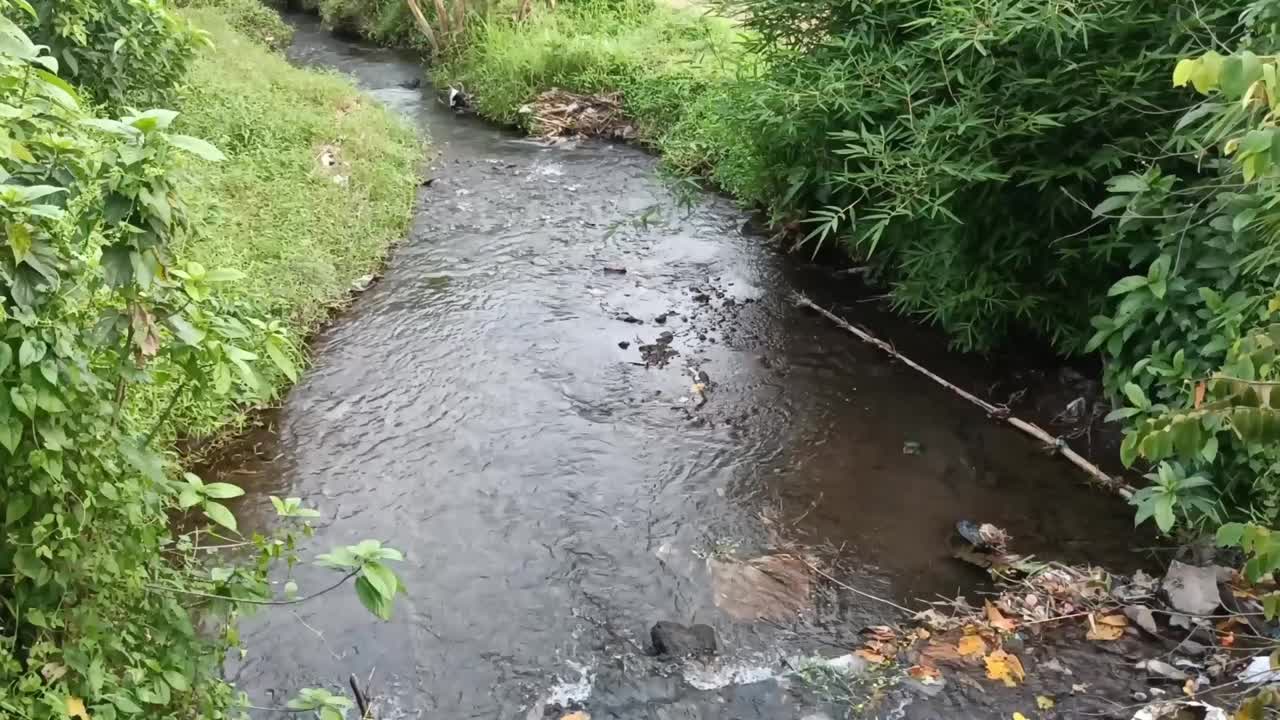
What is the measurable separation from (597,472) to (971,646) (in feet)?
7.23

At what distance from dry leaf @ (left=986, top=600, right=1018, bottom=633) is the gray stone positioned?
0.71m

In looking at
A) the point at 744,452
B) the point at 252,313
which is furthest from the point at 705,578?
the point at 252,313

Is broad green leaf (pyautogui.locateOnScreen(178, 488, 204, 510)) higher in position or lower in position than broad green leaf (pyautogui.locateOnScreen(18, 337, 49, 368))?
lower

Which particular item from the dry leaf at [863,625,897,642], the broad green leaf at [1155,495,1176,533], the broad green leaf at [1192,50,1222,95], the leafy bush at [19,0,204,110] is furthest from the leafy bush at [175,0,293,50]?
the broad green leaf at [1192,50,1222,95]

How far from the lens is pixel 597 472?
5.09 meters

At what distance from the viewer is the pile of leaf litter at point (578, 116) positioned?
10828mm

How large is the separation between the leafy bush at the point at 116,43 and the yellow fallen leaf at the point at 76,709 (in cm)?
466

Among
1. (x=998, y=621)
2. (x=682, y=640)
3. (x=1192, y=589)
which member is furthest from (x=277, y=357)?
(x=1192, y=589)

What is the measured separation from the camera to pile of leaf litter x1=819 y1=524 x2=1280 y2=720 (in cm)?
349

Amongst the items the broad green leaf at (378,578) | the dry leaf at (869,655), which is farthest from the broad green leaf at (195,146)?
the dry leaf at (869,655)

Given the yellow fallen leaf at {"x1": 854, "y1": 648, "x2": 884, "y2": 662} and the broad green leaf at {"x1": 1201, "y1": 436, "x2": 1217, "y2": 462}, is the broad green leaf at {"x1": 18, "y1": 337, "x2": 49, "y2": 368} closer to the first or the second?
the yellow fallen leaf at {"x1": 854, "y1": 648, "x2": 884, "y2": 662}

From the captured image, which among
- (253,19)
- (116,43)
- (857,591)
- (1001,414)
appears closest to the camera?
(857,591)

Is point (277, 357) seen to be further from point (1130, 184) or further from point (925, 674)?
point (1130, 184)

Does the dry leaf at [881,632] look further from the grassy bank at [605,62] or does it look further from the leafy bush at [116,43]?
the grassy bank at [605,62]
